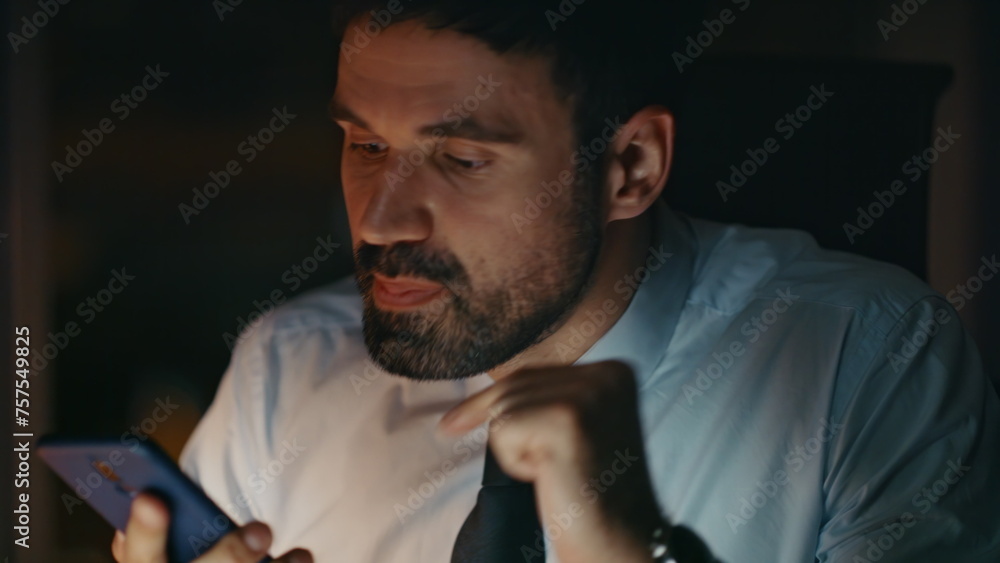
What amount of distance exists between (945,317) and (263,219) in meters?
0.73

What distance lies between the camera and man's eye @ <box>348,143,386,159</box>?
37.2 inches

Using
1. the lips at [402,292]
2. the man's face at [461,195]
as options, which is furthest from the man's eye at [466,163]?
the lips at [402,292]

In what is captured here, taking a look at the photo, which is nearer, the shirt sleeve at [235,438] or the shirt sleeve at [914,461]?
the shirt sleeve at [914,461]

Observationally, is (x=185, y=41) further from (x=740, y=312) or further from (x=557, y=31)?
(x=740, y=312)

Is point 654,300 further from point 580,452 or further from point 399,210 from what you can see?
point 399,210

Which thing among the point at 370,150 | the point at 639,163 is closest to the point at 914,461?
the point at 639,163

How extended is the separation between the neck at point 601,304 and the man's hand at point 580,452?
1 cm

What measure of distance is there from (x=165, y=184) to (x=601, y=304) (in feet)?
1.64

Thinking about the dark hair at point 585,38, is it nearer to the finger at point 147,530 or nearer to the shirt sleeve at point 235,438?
the shirt sleeve at point 235,438

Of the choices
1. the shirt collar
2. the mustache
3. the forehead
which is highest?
the forehead

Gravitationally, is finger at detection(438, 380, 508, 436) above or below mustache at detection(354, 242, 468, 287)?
below

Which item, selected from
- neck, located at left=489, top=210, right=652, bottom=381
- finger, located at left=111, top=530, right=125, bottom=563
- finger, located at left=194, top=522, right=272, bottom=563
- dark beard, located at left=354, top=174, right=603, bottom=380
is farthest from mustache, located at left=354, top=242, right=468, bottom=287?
finger, located at left=111, top=530, right=125, bottom=563

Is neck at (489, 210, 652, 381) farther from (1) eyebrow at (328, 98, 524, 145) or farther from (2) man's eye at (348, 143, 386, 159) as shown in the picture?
(2) man's eye at (348, 143, 386, 159)

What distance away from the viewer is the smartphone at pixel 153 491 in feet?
3.16
